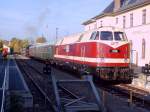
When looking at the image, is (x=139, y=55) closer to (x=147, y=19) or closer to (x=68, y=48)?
(x=147, y=19)

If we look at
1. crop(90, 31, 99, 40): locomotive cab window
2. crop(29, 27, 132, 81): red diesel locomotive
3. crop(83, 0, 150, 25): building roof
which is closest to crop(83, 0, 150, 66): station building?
crop(83, 0, 150, 25): building roof

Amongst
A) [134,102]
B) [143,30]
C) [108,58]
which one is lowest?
[134,102]

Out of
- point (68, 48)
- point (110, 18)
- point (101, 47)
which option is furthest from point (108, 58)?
point (110, 18)

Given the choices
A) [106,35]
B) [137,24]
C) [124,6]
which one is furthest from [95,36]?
[124,6]

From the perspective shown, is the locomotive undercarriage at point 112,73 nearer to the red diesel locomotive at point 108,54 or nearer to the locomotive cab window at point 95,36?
the red diesel locomotive at point 108,54

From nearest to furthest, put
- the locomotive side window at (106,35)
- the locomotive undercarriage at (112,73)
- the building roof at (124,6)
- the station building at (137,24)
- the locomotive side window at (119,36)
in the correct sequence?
1. the locomotive undercarriage at (112,73)
2. the locomotive side window at (106,35)
3. the locomotive side window at (119,36)
4. the station building at (137,24)
5. the building roof at (124,6)

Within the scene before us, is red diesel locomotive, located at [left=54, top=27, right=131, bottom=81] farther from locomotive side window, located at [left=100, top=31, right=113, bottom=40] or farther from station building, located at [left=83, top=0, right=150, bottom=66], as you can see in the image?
station building, located at [left=83, top=0, right=150, bottom=66]

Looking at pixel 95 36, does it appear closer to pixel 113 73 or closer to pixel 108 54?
pixel 108 54

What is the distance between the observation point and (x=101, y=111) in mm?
13352

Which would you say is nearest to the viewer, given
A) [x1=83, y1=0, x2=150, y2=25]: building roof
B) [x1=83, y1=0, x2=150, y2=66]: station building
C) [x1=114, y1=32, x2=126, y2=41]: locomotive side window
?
[x1=114, y1=32, x2=126, y2=41]: locomotive side window

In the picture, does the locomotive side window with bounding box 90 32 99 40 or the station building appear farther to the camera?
the station building

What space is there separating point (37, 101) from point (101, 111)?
13.7 feet

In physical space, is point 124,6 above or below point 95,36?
above

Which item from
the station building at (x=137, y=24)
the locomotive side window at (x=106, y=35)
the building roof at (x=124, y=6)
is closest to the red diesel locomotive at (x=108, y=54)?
the locomotive side window at (x=106, y=35)
